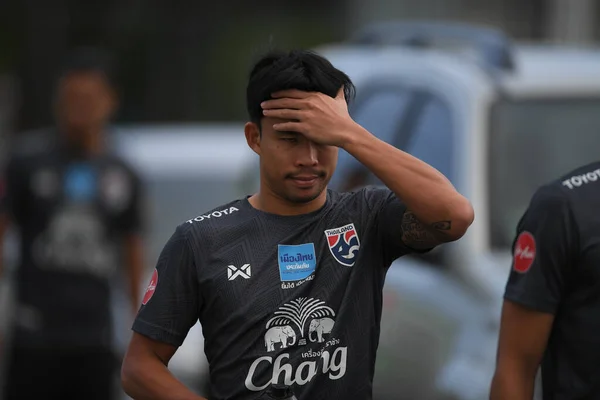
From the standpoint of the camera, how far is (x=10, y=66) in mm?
21641

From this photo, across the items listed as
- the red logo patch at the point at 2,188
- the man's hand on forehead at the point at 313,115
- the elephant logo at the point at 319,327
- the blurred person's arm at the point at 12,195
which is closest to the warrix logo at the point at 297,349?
the elephant logo at the point at 319,327

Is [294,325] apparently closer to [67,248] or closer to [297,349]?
[297,349]

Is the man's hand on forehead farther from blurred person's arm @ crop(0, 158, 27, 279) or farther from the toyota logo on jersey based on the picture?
blurred person's arm @ crop(0, 158, 27, 279)

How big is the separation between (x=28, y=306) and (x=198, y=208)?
4761mm

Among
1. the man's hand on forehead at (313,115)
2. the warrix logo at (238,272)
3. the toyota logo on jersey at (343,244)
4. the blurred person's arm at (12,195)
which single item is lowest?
the blurred person's arm at (12,195)

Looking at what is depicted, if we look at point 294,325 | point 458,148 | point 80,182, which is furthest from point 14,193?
point 294,325

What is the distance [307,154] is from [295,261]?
280 millimetres

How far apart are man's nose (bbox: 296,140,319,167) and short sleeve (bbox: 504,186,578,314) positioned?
0.65 m

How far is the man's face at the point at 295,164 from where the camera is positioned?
384 cm

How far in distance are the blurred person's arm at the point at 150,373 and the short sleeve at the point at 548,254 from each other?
932 mm

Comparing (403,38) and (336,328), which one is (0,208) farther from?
(336,328)

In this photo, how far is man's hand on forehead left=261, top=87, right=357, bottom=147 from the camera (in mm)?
3775

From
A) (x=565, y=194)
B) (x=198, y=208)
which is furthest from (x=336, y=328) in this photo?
(x=198, y=208)

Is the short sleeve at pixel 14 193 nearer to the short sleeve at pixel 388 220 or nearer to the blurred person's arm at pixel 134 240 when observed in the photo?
the blurred person's arm at pixel 134 240
